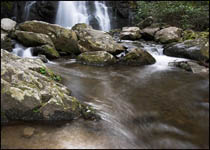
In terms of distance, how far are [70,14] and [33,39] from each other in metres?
11.9

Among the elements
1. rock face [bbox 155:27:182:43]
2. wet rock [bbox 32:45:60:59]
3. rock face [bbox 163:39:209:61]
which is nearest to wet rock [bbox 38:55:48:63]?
wet rock [bbox 32:45:60:59]

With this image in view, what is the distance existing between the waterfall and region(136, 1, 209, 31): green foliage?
5.19 meters

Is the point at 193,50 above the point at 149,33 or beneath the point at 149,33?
beneath

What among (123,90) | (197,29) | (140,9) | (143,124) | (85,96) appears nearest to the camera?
(143,124)

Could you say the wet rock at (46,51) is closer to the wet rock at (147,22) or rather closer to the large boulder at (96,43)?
the large boulder at (96,43)

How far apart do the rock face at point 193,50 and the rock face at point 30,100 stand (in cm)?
692

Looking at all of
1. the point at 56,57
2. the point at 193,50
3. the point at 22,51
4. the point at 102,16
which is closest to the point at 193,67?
the point at 193,50

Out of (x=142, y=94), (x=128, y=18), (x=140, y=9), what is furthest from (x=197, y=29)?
(x=142, y=94)

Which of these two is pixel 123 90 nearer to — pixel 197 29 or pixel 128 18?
pixel 197 29

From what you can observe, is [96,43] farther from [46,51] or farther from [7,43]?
[7,43]

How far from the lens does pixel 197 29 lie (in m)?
16.1

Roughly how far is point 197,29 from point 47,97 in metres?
16.6

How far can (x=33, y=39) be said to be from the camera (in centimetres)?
931

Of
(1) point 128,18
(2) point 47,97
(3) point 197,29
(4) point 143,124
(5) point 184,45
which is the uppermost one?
(1) point 128,18
